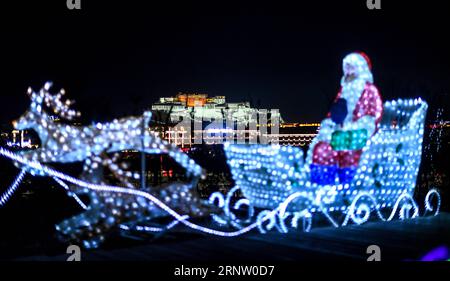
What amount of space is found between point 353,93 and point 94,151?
3.72 meters

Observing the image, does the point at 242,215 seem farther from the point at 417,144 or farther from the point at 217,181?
the point at 217,181

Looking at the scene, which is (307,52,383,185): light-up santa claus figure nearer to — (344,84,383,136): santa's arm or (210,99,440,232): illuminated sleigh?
(344,84,383,136): santa's arm

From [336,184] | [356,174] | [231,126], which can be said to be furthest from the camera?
[231,126]

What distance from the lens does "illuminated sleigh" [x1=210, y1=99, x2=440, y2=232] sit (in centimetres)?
810

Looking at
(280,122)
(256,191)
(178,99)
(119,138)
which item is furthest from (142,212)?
(178,99)

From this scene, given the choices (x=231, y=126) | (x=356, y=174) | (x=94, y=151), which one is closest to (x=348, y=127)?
(x=356, y=174)

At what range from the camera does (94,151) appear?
708cm

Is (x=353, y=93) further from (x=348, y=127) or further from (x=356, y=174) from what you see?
(x=356, y=174)

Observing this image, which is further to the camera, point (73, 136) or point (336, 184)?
point (336, 184)

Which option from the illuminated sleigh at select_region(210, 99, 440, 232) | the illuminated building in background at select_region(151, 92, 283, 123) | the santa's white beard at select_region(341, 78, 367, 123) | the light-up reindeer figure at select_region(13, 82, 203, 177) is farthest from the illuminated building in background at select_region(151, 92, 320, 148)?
the light-up reindeer figure at select_region(13, 82, 203, 177)

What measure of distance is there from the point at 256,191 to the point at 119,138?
2432 millimetres

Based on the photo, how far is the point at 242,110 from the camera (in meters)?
16.4

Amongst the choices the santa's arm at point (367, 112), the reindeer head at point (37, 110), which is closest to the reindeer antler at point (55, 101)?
the reindeer head at point (37, 110)

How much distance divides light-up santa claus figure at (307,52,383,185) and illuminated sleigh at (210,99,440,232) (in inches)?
5.0
